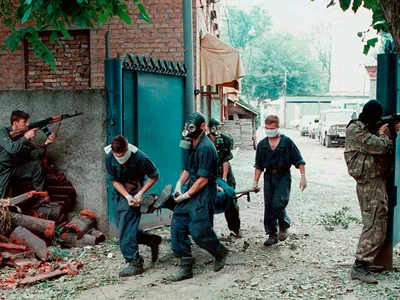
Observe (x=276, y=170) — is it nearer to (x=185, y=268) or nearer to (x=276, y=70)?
(x=185, y=268)

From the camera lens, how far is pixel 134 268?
18.9 feet

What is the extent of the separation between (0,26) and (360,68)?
4931 cm

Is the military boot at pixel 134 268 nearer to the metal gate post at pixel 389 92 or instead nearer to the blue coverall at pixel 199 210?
the blue coverall at pixel 199 210

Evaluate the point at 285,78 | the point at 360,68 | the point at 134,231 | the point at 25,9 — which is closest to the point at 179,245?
the point at 134,231

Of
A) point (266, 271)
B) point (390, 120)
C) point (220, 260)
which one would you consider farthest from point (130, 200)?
point (390, 120)

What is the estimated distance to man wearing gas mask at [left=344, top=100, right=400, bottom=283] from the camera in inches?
203

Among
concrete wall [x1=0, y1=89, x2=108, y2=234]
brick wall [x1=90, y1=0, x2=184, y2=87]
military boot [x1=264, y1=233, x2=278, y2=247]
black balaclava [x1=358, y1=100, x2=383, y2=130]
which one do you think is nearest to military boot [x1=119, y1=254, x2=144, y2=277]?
concrete wall [x1=0, y1=89, x2=108, y2=234]

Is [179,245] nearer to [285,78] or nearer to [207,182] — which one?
[207,182]

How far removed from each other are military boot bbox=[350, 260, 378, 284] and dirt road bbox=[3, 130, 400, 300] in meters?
0.07

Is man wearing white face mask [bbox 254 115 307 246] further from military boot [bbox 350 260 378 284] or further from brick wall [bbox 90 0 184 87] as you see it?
brick wall [bbox 90 0 184 87]

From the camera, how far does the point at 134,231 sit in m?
5.75

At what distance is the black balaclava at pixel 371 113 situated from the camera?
5.10m

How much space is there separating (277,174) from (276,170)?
0.06 m

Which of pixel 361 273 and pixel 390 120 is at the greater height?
pixel 390 120
